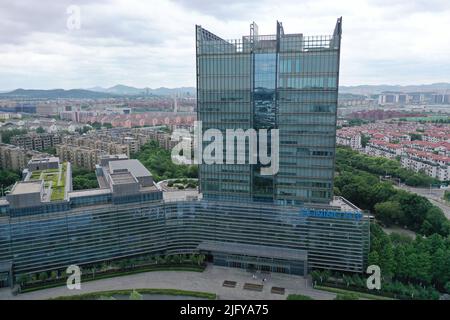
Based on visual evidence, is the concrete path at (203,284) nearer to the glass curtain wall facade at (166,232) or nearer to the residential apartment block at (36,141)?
the glass curtain wall facade at (166,232)

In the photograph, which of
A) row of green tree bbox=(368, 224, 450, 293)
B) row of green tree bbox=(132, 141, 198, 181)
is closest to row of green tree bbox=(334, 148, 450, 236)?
row of green tree bbox=(368, 224, 450, 293)

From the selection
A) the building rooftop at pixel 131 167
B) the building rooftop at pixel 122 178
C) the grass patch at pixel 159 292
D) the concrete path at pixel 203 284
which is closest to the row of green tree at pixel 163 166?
the building rooftop at pixel 131 167

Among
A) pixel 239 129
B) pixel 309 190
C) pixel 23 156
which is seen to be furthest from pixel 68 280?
pixel 23 156

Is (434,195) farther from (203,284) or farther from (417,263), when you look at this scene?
(203,284)

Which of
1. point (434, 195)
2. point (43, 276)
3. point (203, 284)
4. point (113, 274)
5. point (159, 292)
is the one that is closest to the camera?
point (159, 292)

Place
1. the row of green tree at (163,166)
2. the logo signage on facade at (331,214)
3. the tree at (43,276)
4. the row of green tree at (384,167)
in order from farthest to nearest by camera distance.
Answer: the row of green tree at (384,167)
the row of green tree at (163,166)
the logo signage on facade at (331,214)
the tree at (43,276)

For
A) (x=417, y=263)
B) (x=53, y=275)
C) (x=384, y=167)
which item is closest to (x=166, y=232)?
(x=53, y=275)
